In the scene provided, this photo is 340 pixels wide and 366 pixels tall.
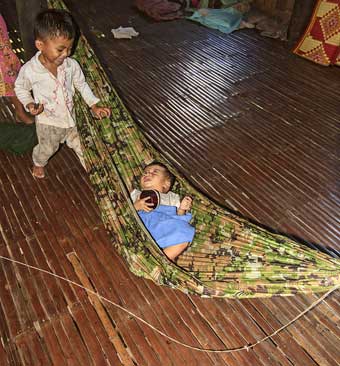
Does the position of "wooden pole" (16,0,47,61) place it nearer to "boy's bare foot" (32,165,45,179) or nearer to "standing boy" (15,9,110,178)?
"standing boy" (15,9,110,178)

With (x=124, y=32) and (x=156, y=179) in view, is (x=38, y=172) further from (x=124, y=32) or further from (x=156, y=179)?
(x=124, y=32)

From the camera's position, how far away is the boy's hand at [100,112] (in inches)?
76.1

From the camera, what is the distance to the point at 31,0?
2158 millimetres

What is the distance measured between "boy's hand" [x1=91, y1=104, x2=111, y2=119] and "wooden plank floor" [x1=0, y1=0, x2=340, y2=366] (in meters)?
0.46

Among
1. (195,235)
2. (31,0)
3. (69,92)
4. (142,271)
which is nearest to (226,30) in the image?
(31,0)

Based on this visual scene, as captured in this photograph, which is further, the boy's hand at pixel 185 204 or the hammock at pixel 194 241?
the boy's hand at pixel 185 204

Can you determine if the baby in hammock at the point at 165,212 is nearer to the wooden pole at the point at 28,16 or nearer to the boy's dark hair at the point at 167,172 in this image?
the boy's dark hair at the point at 167,172

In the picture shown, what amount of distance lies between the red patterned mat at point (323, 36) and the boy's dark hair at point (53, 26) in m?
2.88

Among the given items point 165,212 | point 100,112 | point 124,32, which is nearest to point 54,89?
Result: point 100,112

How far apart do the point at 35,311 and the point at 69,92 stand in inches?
41.2

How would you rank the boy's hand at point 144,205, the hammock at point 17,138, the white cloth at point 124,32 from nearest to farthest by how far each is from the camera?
the boy's hand at point 144,205
the hammock at point 17,138
the white cloth at point 124,32

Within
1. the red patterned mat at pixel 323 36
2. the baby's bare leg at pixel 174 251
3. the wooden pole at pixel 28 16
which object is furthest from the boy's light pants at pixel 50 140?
the red patterned mat at pixel 323 36

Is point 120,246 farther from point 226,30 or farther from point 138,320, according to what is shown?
point 226,30

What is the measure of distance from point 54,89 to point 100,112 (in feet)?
0.80
